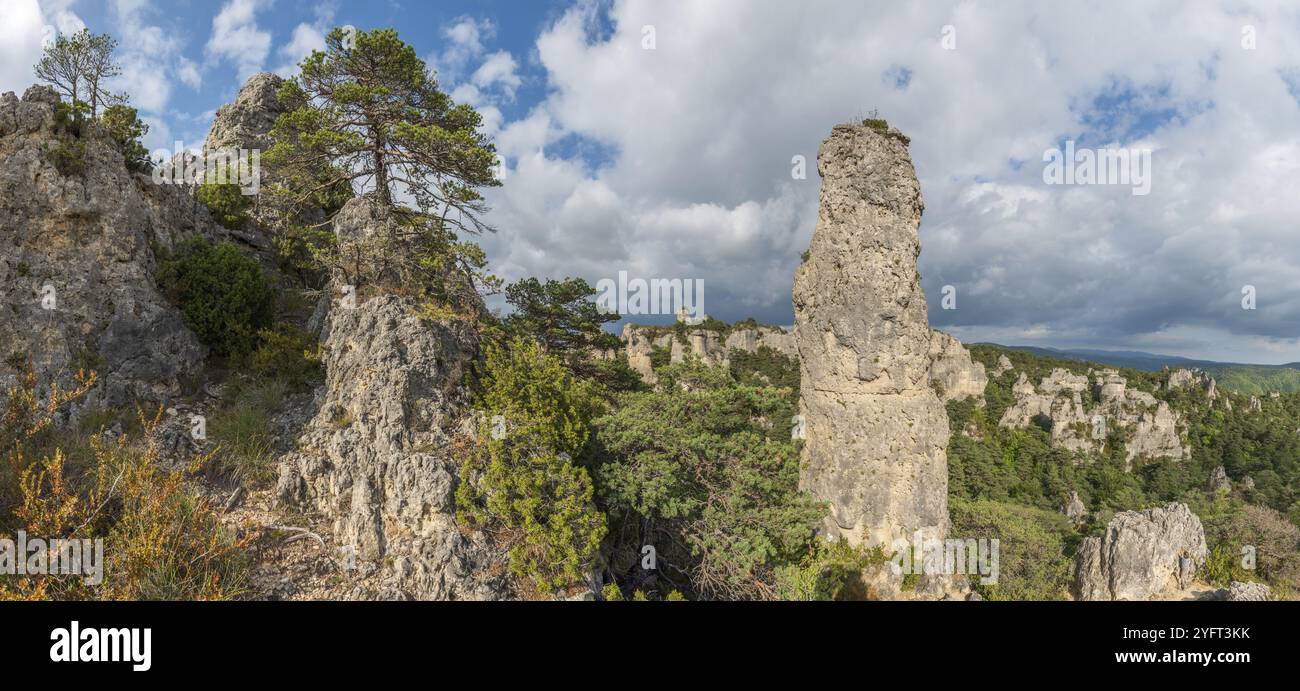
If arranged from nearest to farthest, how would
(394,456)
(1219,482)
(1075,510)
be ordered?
(394,456), (1075,510), (1219,482)

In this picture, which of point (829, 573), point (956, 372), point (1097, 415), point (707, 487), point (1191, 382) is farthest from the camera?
point (1191, 382)

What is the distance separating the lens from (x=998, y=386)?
3031 inches

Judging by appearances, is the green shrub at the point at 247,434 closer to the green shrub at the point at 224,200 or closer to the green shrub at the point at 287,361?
the green shrub at the point at 287,361

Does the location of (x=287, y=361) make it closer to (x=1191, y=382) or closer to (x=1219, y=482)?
(x=1219, y=482)

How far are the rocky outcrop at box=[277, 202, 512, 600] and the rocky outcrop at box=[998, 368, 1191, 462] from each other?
77.1m

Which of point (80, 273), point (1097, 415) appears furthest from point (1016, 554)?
point (1097, 415)

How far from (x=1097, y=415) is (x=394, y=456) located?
273 ft

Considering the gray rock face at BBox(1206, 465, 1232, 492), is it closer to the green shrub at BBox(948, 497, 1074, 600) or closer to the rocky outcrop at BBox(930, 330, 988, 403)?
the rocky outcrop at BBox(930, 330, 988, 403)

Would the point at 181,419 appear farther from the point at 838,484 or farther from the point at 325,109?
the point at 838,484

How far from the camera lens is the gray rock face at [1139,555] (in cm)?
2320

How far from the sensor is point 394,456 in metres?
7.48

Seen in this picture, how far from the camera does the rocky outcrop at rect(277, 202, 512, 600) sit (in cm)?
667

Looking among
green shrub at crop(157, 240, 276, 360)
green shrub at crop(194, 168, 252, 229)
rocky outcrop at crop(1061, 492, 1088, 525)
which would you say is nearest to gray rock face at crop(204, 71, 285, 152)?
green shrub at crop(194, 168, 252, 229)

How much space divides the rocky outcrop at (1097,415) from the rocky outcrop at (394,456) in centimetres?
7714
